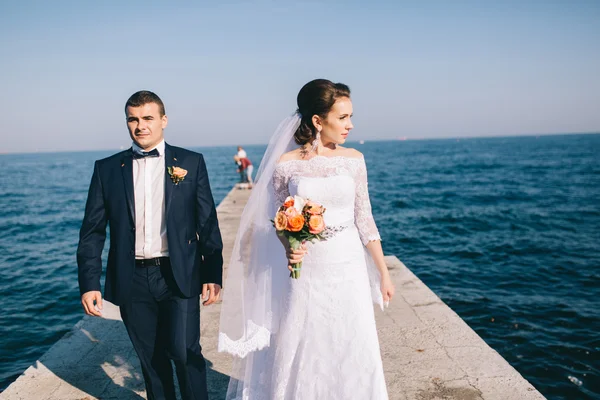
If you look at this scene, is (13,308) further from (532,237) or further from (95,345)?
(532,237)

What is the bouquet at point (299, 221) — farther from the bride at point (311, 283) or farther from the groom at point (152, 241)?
the groom at point (152, 241)

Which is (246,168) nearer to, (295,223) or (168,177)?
(168,177)

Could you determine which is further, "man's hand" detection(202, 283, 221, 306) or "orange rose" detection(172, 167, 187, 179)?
"man's hand" detection(202, 283, 221, 306)

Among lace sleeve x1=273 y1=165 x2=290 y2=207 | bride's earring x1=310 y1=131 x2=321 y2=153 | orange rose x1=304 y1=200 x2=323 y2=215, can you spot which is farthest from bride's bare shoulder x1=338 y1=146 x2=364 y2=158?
orange rose x1=304 y1=200 x2=323 y2=215

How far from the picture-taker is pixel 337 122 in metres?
3.31

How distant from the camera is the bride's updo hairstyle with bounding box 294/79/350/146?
129 inches

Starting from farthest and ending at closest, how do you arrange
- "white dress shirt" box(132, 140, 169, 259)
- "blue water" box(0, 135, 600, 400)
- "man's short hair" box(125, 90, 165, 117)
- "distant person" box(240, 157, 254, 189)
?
"distant person" box(240, 157, 254, 189)
"blue water" box(0, 135, 600, 400)
"white dress shirt" box(132, 140, 169, 259)
"man's short hair" box(125, 90, 165, 117)

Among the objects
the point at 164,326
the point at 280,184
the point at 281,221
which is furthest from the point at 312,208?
the point at 164,326

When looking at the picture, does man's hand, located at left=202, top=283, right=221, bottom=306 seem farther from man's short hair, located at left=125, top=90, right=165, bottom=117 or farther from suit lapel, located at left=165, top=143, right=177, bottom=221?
man's short hair, located at left=125, top=90, right=165, bottom=117

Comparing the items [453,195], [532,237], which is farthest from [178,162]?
A: [453,195]

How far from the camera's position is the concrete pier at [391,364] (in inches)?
165

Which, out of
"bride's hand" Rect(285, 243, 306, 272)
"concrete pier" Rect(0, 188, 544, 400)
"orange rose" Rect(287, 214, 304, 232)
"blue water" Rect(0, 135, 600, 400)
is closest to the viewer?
"orange rose" Rect(287, 214, 304, 232)

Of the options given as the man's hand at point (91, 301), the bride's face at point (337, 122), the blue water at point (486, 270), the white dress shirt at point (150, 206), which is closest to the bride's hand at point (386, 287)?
the bride's face at point (337, 122)

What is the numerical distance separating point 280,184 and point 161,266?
1077 millimetres
